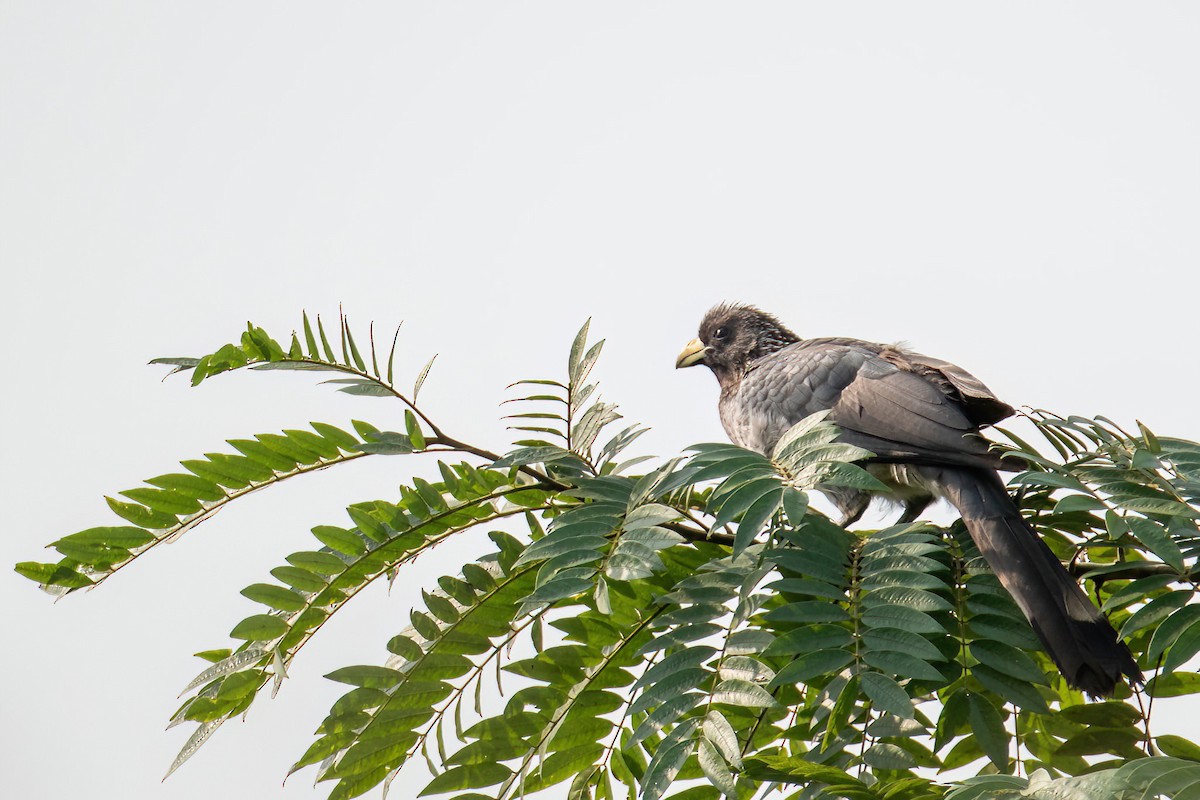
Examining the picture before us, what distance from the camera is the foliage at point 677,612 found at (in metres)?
2.40

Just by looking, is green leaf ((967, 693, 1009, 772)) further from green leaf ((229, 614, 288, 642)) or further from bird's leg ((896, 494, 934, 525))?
bird's leg ((896, 494, 934, 525))

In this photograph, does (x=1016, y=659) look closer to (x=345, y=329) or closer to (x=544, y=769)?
(x=544, y=769)

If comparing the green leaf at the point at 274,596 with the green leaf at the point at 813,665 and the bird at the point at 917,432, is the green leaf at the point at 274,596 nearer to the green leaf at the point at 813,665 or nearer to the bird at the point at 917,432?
the green leaf at the point at 813,665

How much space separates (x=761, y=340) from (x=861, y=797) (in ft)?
14.8

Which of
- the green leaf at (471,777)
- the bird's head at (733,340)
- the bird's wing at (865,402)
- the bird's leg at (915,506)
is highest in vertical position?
the bird's head at (733,340)

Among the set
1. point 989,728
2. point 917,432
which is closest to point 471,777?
point 989,728

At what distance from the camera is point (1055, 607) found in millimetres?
2729

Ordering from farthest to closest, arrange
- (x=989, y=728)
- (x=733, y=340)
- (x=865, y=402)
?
(x=733, y=340) → (x=865, y=402) → (x=989, y=728)

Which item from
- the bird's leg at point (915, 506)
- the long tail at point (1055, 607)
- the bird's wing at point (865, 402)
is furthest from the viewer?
the bird's leg at point (915, 506)

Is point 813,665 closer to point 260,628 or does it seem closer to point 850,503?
point 260,628

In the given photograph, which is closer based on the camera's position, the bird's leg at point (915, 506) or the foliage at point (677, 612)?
the foliage at point (677, 612)

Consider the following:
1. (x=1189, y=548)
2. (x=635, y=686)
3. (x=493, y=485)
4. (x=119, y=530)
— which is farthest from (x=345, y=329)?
(x=1189, y=548)

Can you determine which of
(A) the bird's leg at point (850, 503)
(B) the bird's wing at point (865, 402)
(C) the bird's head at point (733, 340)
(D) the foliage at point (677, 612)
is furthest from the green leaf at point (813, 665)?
(C) the bird's head at point (733, 340)

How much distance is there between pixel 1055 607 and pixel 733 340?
13.4ft
